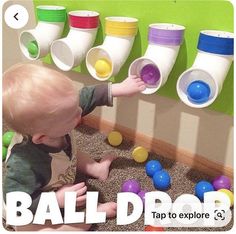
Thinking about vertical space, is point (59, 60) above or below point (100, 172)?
above

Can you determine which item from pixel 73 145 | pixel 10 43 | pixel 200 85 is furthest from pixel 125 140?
pixel 10 43

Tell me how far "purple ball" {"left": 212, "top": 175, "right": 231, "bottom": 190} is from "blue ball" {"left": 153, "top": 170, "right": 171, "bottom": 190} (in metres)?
0.10

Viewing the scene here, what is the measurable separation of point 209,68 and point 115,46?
219 mm

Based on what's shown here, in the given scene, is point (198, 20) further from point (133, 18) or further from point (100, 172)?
point (100, 172)

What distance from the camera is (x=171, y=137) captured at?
896 millimetres

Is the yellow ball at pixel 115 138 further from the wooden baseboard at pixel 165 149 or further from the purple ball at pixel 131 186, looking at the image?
the purple ball at pixel 131 186

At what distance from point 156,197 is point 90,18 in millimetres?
425

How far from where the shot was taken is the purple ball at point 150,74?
2.53 feet

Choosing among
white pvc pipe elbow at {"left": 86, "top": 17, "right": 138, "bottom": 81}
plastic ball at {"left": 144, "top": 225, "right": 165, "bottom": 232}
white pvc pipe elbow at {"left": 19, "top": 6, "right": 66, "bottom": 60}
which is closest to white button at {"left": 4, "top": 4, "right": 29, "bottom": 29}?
white pvc pipe elbow at {"left": 19, "top": 6, "right": 66, "bottom": 60}

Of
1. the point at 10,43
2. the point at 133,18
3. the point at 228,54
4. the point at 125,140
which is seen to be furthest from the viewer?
the point at 10,43

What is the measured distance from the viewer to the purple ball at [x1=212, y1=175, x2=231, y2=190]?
786 millimetres

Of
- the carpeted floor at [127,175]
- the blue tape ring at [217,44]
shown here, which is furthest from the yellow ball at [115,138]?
the blue tape ring at [217,44]

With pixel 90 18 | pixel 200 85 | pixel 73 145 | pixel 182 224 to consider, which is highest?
pixel 90 18

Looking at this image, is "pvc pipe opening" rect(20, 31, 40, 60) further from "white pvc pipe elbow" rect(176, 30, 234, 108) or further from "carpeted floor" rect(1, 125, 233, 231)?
"white pvc pipe elbow" rect(176, 30, 234, 108)
